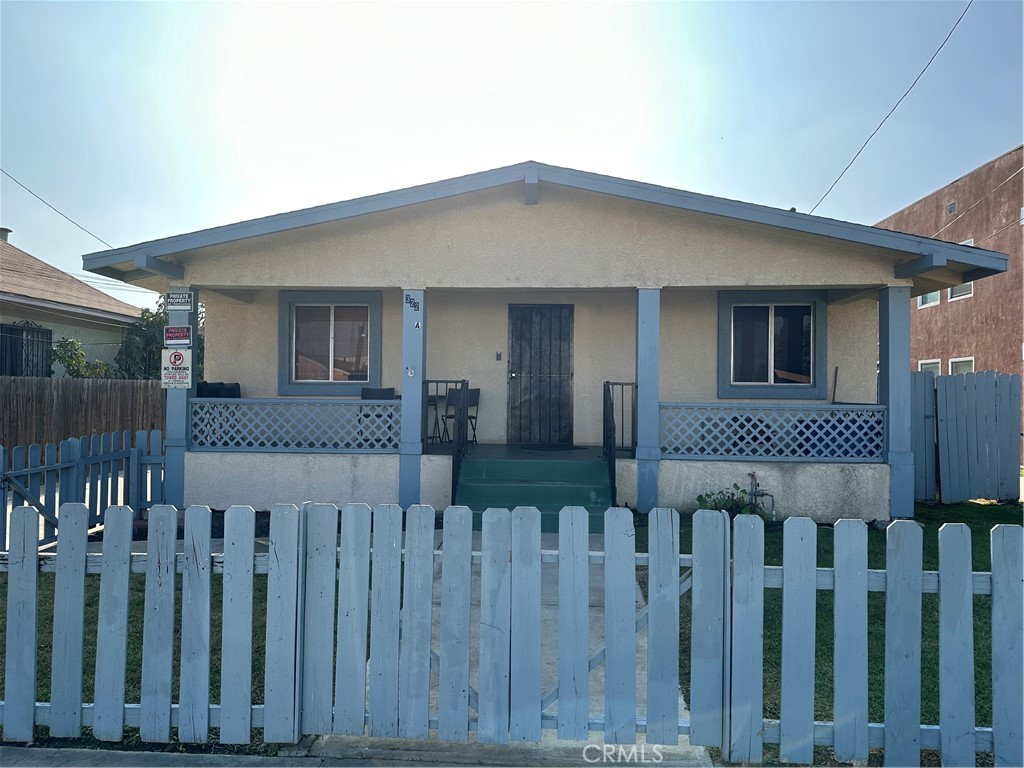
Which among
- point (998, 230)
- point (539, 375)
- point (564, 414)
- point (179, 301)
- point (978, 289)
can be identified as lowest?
point (564, 414)

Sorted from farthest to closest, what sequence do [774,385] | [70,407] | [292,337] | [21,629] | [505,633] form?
[70,407]
[292,337]
[774,385]
[21,629]
[505,633]

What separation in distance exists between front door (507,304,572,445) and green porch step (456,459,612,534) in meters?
1.81

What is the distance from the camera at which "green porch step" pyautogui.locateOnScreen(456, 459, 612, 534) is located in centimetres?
870

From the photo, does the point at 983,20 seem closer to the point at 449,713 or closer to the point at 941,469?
the point at 941,469

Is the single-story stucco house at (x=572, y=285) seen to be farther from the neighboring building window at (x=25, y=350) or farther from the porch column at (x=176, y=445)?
the neighboring building window at (x=25, y=350)

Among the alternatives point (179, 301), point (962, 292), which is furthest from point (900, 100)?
point (179, 301)

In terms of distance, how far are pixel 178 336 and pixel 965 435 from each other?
1128 centimetres

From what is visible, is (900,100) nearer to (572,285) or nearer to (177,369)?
(572,285)

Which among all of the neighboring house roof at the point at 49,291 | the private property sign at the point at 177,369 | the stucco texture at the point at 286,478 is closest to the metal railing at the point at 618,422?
the stucco texture at the point at 286,478

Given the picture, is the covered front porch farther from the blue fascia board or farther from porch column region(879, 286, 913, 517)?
the blue fascia board

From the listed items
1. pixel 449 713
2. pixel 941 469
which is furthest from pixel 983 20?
pixel 449 713

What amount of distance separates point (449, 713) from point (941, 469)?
9.69 m

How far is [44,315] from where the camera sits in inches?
612

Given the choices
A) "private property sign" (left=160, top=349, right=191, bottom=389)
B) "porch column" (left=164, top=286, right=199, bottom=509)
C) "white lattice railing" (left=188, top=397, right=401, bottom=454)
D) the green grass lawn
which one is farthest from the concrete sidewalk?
"porch column" (left=164, top=286, right=199, bottom=509)
